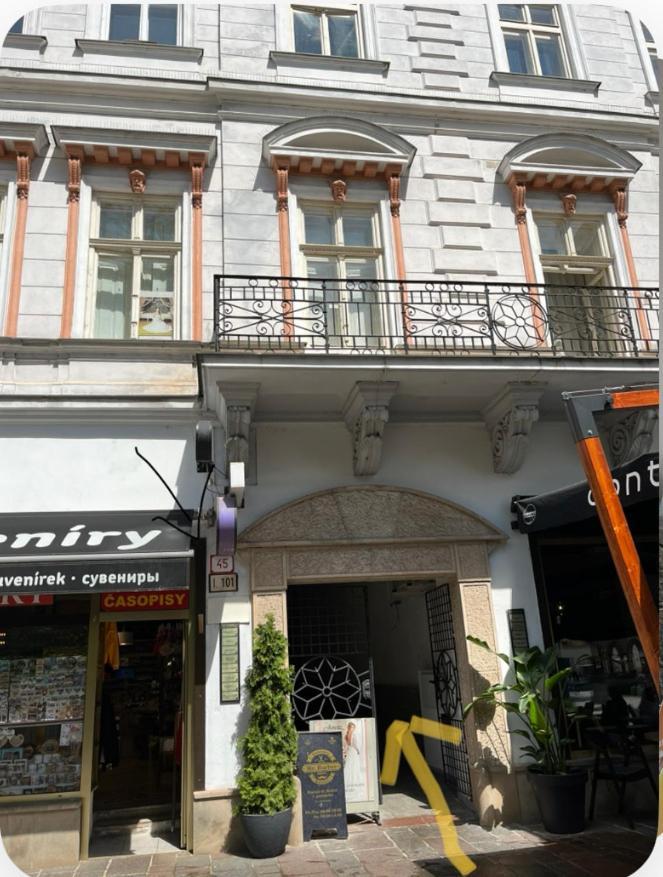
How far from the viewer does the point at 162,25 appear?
9055mm

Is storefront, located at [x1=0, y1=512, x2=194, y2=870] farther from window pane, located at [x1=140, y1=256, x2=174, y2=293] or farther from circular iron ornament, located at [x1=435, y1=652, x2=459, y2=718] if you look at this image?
circular iron ornament, located at [x1=435, y1=652, x2=459, y2=718]

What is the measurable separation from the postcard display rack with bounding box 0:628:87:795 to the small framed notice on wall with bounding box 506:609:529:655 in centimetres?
440

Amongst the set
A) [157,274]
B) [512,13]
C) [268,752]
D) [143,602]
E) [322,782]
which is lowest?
[322,782]

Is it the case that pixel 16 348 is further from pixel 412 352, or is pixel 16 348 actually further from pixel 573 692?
pixel 573 692

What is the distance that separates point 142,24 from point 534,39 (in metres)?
5.68

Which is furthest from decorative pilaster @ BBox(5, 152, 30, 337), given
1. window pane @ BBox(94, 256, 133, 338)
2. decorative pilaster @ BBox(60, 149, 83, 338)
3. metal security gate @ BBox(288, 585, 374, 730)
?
metal security gate @ BBox(288, 585, 374, 730)

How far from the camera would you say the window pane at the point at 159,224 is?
8.20 m

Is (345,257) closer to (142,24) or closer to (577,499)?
(577,499)

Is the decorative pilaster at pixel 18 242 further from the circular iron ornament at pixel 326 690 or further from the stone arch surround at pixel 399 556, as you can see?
the circular iron ornament at pixel 326 690

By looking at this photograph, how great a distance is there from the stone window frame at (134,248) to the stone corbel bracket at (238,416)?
1.37 metres

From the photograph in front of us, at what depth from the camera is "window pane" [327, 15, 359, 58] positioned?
369 inches

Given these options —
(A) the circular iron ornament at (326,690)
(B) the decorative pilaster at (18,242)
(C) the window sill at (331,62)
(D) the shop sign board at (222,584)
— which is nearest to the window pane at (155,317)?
(B) the decorative pilaster at (18,242)

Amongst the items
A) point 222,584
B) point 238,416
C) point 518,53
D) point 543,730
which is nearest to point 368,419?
point 238,416

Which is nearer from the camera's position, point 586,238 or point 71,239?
point 71,239
